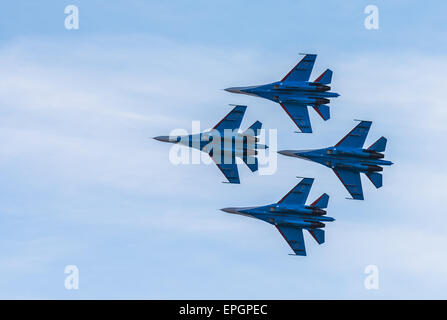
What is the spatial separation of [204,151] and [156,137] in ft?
17.2

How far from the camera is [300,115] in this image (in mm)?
130250

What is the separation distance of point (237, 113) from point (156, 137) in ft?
29.0

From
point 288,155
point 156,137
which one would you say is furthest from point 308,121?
point 156,137

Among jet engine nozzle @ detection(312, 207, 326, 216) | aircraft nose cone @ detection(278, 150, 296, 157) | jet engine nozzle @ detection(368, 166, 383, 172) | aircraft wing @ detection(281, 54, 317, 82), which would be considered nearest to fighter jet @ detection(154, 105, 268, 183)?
aircraft nose cone @ detection(278, 150, 296, 157)

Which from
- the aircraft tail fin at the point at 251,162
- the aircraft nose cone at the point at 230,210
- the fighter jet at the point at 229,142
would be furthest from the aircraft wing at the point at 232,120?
the aircraft nose cone at the point at 230,210

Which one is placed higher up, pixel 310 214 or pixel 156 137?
pixel 156 137

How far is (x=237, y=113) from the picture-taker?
426 ft

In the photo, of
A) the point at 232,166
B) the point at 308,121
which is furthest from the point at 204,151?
the point at 308,121

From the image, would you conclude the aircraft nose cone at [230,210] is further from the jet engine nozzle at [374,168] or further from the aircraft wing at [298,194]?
the jet engine nozzle at [374,168]

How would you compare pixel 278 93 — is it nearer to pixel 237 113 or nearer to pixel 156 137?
pixel 237 113

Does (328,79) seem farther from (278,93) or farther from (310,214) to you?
(310,214)

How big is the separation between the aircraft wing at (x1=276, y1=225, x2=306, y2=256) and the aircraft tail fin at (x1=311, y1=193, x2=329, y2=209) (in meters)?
3.45

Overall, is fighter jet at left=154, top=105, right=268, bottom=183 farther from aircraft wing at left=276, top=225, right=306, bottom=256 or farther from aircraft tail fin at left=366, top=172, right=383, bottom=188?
aircraft tail fin at left=366, top=172, right=383, bottom=188

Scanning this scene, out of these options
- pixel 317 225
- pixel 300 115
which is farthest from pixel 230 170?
pixel 317 225
